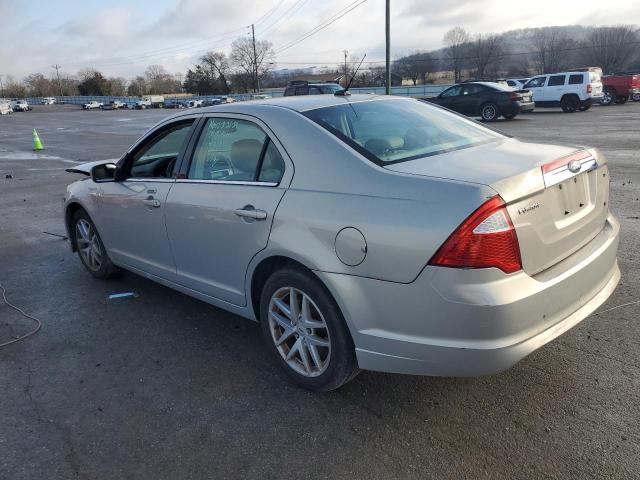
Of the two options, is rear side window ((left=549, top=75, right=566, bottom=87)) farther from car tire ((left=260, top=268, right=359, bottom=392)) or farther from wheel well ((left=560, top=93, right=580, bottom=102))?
car tire ((left=260, top=268, right=359, bottom=392))

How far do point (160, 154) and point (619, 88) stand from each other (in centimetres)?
2967

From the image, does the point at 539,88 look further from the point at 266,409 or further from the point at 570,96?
the point at 266,409

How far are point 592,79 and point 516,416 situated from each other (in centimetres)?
2498

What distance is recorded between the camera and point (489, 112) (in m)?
21.4

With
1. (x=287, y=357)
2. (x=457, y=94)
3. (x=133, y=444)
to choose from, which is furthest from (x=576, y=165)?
(x=457, y=94)

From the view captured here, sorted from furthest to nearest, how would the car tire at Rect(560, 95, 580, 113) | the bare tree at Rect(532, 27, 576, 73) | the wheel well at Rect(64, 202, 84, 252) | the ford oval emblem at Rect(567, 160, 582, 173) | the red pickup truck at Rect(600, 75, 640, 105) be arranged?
the bare tree at Rect(532, 27, 576, 73) < the red pickup truck at Rect(600, 75, 640, 105) < the car tire at Rect(560, 95, 580, 113) < the wheel well at Rect(64, 202, 84, 252) < the ford oval emblem at Rect(567, 160, 582, 173)

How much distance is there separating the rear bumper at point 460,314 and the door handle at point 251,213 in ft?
1.91

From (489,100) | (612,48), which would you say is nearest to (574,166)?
(489,100)

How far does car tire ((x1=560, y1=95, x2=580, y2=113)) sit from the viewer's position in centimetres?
2426

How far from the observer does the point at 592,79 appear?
931 inches

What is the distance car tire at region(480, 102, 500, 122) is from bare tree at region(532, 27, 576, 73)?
204 ft

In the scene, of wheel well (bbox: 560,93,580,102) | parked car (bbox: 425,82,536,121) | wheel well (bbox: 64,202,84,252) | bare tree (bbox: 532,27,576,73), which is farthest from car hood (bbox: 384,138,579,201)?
bare tree (bbox: 532,27,576,73)

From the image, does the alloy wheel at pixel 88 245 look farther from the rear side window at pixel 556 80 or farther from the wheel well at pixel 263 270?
the rear side window at pixel 556 80

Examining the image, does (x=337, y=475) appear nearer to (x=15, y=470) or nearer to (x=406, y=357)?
(x=406, y=357)
